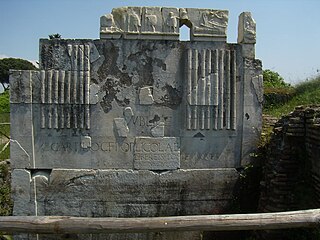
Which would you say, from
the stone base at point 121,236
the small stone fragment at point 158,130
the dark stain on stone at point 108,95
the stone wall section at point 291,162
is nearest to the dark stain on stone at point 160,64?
the dark stain on stone at point 108,95

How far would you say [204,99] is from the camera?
579 cm

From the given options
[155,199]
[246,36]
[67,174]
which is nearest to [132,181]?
[155,199]

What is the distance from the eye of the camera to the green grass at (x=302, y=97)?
896 cm

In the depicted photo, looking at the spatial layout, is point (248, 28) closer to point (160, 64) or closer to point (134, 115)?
point (160, 64)

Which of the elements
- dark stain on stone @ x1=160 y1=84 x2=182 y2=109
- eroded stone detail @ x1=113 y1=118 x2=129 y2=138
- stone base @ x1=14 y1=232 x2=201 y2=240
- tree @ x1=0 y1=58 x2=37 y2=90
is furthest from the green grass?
tree @ x1=0 y1=58 x2=37 y2=90

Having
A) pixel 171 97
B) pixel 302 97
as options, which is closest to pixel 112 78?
pixel 171 97

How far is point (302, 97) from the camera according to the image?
9.95 meters

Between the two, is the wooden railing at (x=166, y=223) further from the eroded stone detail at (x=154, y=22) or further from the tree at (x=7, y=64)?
the tree at (x=7, y=64)

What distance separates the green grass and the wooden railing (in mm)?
5431

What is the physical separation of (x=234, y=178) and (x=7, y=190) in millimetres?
5314

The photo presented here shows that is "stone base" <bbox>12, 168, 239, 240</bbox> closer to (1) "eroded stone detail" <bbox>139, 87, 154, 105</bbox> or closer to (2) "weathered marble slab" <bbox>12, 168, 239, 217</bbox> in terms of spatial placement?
(2) "weathered marble slab" <bbox>12, 168, 239, 217</bbox>

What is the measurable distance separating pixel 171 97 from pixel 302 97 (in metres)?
5.64

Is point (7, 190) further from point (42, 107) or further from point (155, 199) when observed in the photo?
point (155, 199)

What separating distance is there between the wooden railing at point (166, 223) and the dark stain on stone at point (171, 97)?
8.22ft
